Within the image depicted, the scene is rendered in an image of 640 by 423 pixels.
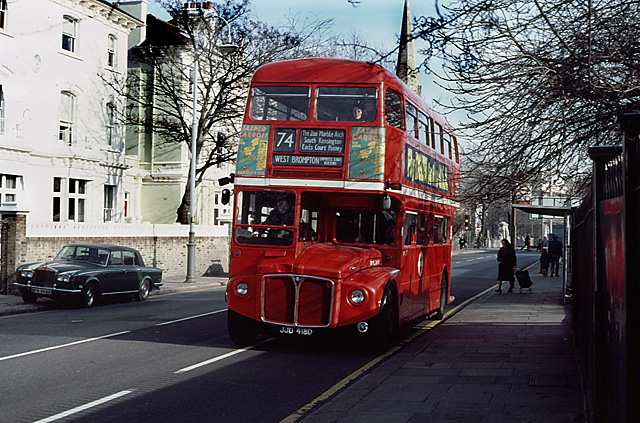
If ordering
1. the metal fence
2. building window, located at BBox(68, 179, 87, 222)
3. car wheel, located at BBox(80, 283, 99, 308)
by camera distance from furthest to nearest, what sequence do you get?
building window, located at BBox(68, 179, 87, 222), car wheel, located at BBox(80, 283, 99, 308), the metal fence

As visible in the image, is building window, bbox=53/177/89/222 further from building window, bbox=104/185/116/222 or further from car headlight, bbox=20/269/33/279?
car headlight, bbox=20/269/33/279

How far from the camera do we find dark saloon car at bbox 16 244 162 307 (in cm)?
1773

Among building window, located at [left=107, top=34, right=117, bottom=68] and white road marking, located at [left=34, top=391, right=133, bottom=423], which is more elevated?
building window, located at [left=107, top=34, right=117, bottom=68]

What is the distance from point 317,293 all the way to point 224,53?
25.8 m

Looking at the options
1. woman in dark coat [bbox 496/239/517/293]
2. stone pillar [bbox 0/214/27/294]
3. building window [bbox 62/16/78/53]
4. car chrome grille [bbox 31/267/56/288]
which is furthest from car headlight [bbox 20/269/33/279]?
building window [bbox 62/16/78/53]

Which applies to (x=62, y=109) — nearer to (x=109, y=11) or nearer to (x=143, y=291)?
(x=109, y=11)

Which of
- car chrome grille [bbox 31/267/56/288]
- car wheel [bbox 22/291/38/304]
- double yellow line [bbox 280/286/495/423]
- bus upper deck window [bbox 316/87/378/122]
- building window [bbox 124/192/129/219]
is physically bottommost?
double yellow line [bbox 280/286/495/423]

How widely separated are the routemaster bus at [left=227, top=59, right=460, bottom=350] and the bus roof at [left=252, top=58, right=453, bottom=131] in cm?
2

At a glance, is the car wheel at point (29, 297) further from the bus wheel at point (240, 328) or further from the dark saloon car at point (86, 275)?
the bus wheel at point (240, 328)

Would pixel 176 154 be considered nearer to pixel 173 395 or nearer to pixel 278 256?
pixel 278 256

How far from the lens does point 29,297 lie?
725 inches

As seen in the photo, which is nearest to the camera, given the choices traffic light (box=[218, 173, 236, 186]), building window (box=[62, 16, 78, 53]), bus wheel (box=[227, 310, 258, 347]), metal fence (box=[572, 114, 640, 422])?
metal fence (box=[572, 114, 640, 422])

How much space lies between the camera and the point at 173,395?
26.8 feet

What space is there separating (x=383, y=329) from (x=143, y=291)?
37.5ft
